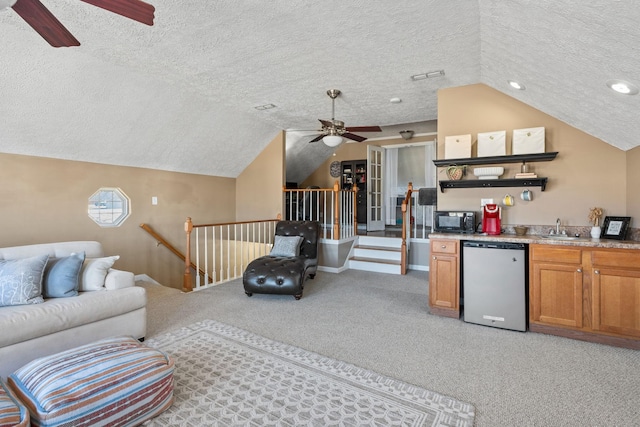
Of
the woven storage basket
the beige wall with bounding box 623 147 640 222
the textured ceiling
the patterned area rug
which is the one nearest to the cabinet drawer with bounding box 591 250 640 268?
the beige wall with bounding box 623 147 640 222

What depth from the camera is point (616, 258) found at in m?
2.75

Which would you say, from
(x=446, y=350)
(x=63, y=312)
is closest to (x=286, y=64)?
(x=63, y=312)

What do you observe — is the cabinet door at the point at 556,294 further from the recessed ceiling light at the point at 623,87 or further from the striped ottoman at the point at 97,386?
the striped ottoman at the point at 97,386

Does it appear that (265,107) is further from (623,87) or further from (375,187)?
(623,87)

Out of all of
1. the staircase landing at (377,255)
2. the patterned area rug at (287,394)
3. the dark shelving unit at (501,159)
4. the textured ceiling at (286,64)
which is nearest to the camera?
the patterned area rug at (287,394)

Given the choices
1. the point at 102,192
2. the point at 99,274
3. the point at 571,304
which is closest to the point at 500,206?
the point at 571,304

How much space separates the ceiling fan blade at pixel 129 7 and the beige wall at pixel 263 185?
463 cm

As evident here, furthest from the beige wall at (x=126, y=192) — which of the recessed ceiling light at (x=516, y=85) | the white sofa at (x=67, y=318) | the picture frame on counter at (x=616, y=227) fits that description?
the picture frame on counter at (x=616, y=227)

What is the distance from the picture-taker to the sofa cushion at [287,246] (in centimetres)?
Result: 480

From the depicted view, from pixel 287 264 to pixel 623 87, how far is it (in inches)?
145

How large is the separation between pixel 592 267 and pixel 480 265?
90 centimetres

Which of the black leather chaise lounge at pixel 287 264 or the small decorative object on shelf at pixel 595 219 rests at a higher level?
the small decorative object on shelf at pixel 595 219

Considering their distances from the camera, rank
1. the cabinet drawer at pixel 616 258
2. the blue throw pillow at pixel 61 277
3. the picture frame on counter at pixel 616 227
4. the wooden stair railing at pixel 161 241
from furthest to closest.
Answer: the wooden stair railing at pixel 161 241 → the picture frame on counter at pixel 616 227 → the cabinet drawer at pixel 616 258 → the blue throw pillow at pixel 61 277

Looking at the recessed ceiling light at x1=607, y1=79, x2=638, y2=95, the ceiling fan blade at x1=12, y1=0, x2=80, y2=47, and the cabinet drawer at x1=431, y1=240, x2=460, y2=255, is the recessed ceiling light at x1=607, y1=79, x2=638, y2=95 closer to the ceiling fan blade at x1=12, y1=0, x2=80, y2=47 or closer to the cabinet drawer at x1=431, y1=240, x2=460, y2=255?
the cabinet drawer at x1=431, y1=240, x2=460, y2=255
